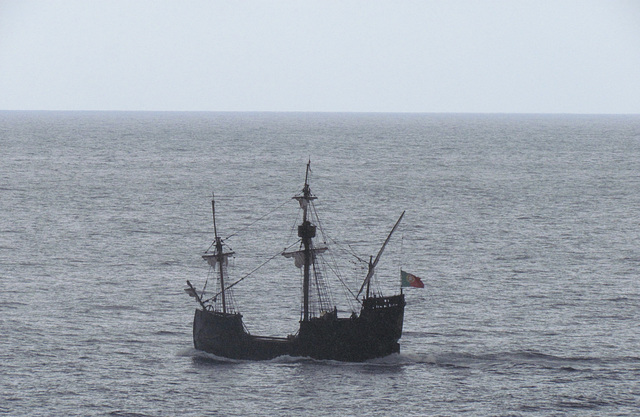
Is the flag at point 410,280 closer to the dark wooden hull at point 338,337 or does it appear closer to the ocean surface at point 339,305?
the dark wooden hull at point 338,337

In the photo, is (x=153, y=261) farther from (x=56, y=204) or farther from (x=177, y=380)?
(x=56, y=204)

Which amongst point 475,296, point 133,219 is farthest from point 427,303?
point 133,219

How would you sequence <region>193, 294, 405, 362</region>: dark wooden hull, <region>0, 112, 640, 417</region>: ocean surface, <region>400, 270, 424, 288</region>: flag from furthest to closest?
1. <region>193, 294, 405, 362</region>: dark wooden hull
2. <region>400, 270, 424, 288</region>: flag
3. <region>0, 112, 640, 417</region>: ocean surface

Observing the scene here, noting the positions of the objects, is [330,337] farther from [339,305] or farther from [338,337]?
[339,305]

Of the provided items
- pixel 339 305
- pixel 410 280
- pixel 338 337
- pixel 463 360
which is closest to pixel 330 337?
pixel 338 337

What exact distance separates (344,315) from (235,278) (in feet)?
54.7

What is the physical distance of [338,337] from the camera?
66.2m

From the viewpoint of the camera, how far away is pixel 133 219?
128625 millimetres

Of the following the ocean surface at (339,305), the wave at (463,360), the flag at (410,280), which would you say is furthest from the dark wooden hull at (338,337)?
the flag at (410,280)

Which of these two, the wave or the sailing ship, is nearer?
the wave

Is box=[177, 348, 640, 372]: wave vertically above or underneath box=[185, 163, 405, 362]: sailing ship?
underneath

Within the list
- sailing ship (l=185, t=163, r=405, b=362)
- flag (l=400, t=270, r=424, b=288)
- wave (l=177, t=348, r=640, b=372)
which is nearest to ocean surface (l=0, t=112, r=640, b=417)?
wave (l=177, t=348, r=640, b=372)

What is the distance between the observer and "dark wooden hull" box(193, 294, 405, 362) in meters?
65.9

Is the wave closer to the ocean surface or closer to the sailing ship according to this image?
the ocean surface
